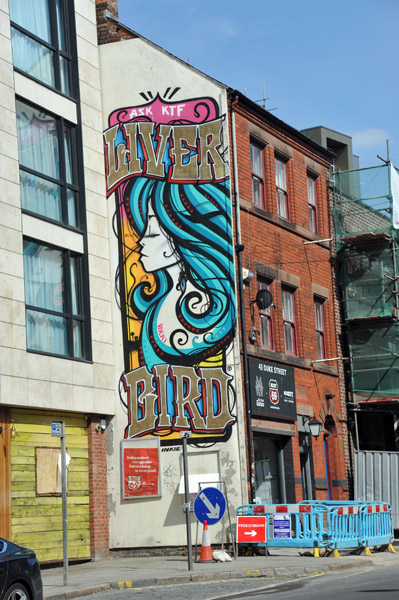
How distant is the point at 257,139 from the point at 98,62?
444 centimetres

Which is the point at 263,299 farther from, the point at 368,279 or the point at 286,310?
the point at 368,279

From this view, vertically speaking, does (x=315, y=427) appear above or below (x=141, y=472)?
above

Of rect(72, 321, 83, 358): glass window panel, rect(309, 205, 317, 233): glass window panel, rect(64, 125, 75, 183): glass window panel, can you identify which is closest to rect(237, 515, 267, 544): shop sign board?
rect(72, 321, 83, 358): glass window panel

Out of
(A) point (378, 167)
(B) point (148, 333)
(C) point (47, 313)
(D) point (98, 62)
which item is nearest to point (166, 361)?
(B) point (148, 333)

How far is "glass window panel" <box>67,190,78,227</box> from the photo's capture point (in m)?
24.0

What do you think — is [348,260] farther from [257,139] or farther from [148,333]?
[148,333]

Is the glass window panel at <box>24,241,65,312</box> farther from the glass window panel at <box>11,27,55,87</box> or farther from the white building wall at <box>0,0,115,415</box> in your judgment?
the glass window panel at <box>11,27,55,87</box>

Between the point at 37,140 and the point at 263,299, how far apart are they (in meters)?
6.47

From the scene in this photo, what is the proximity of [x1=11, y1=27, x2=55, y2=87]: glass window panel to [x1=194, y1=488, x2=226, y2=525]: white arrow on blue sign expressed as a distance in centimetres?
1021

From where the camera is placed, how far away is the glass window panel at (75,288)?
2361 cm

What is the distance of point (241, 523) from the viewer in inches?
842

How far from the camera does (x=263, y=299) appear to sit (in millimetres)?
24875

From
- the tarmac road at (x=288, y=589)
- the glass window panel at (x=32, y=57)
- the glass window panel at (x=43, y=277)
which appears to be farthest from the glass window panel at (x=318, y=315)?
the tarmac road at (x=288, y=589)

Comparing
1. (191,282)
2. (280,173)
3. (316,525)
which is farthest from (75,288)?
(316,525)
